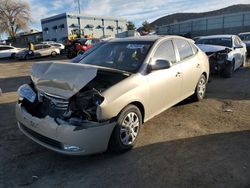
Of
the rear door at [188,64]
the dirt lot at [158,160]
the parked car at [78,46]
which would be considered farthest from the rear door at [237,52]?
the parked car at [78,46]

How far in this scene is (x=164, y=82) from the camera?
192 inches

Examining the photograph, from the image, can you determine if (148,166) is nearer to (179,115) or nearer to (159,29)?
(179,115)

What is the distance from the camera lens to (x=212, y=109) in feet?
20.2

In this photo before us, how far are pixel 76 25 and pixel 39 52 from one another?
38015 millimetres

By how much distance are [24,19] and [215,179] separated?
232ft

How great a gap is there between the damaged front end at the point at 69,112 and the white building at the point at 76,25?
170 feet

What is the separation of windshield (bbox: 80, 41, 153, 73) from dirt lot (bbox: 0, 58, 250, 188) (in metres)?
1.27

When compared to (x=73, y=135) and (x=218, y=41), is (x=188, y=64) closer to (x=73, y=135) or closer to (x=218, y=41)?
(x=73, y=135)

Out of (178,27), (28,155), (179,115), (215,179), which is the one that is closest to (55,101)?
(28,155)

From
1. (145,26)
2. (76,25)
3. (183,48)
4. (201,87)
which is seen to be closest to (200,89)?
(201,87)

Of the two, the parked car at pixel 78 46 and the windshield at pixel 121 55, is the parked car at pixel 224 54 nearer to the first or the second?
the windshield at pixel 121 55

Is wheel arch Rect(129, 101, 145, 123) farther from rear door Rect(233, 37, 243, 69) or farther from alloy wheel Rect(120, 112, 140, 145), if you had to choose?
rear door Rect(233, 37, 243, 69)

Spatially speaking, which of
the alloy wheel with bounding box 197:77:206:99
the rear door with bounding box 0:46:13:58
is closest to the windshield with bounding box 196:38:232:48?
the alloy wheel with bounding box 197:77:206:99

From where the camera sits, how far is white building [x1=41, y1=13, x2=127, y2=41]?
58.1 metres
